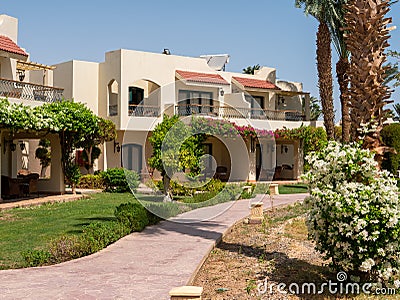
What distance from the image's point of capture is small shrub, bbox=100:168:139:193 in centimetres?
2291

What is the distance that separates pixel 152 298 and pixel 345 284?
2.82m

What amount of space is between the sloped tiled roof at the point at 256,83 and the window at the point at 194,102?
2.78 m

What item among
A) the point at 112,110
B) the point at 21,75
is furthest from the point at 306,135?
the point at 21,75

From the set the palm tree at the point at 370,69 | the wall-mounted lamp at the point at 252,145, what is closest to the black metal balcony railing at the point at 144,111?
the wall-mounted lamp at the point at 252,145

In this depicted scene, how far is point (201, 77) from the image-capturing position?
29.4 m

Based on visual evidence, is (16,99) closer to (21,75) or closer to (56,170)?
(56,170)

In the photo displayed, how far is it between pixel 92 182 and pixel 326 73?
46.6 ft

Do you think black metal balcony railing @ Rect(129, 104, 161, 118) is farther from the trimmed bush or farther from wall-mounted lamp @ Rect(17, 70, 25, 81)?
the trimmed bush

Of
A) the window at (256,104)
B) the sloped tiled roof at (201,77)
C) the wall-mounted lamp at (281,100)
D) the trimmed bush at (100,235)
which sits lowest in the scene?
the trimmed bush at (100,235)

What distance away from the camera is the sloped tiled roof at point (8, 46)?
61.0 ft

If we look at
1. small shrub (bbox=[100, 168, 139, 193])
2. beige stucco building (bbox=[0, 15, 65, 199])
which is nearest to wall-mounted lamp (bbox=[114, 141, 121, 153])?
small shrub (bbox=[100, 168, 139, 193])

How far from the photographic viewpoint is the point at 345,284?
6.96 meters

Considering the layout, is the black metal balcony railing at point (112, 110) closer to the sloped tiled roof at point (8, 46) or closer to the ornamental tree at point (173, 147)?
the sloped tiled roof at point (8, 46)

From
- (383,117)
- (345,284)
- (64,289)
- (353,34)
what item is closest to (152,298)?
(64,289)
